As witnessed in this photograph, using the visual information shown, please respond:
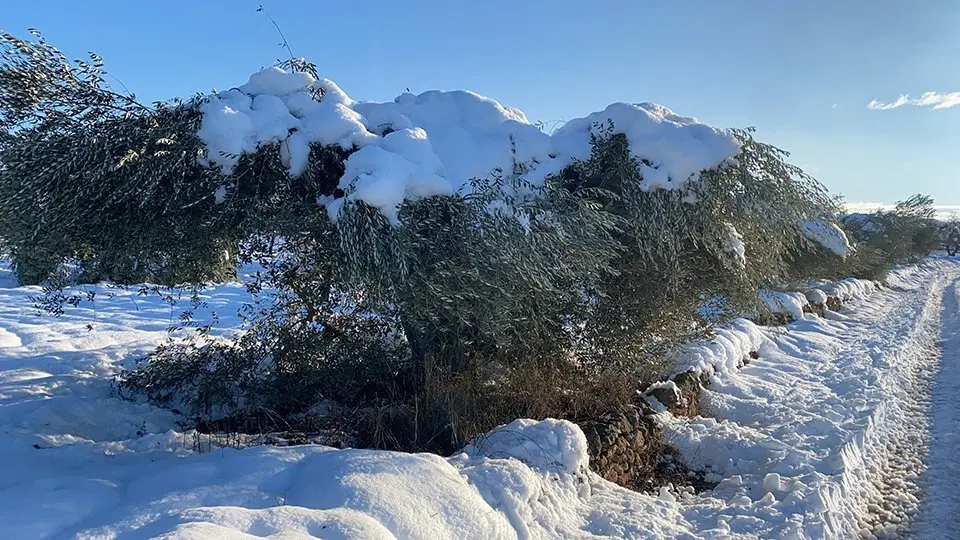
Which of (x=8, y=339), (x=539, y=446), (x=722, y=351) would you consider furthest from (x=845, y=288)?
(x=8, y=339)

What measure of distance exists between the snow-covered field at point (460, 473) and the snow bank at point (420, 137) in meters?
1.96

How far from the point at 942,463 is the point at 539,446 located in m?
4.95

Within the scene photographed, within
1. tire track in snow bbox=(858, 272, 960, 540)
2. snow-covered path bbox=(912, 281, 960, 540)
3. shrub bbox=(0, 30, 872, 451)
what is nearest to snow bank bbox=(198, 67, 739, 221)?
shrub bbox=(0, 30, 872, 451)

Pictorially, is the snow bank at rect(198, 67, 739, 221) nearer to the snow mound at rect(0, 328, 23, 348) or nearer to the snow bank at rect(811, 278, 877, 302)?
the snow mound at rect(0, 328, 23, 348)

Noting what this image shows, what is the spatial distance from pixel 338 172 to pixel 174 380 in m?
3.67

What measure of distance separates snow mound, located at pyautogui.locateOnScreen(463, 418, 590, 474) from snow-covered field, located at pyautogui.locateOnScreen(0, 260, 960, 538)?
0.02 m

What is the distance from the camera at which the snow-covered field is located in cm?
334

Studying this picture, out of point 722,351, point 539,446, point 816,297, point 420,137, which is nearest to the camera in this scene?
point 539,446

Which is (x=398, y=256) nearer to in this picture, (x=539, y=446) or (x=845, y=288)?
(x=539, y=446)

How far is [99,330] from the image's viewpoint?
9.63 metres

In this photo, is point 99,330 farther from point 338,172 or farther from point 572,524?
point 572,524

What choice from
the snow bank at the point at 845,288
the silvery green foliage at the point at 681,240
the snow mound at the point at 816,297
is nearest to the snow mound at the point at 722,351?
the silvery green foliage at the point at 681,240

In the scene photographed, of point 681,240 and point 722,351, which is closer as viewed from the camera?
point 681,240

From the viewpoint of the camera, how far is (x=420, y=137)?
492 centimetres
